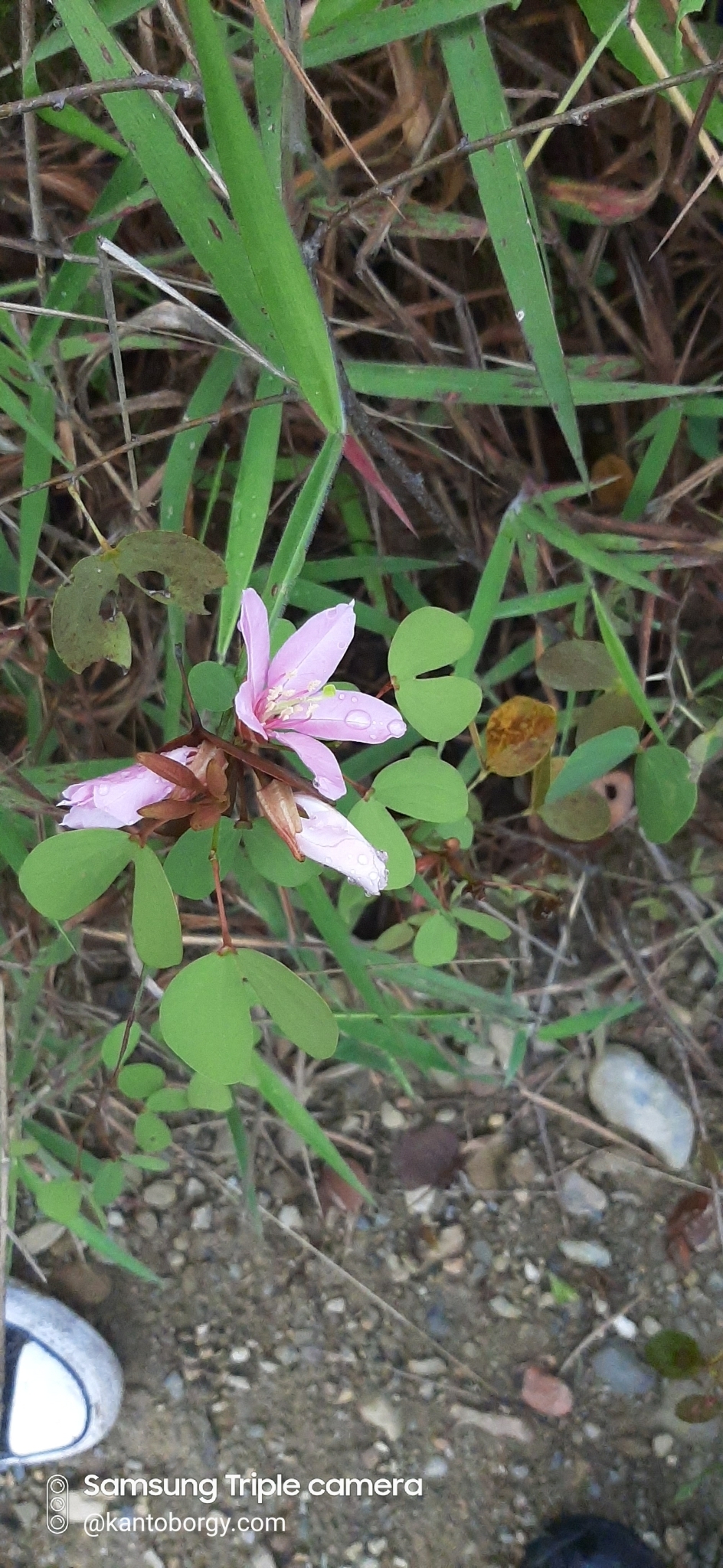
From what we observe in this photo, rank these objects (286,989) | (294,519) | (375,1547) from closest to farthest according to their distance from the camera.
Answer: (286,989), (294,519), (375,1547)

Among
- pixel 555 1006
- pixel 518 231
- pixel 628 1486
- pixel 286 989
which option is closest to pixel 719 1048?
pixel 555 1006

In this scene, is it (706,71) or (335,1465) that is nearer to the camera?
(706,71)

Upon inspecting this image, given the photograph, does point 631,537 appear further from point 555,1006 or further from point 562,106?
point 555,1006

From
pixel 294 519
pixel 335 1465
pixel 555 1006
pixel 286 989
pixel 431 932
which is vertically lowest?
pixel 335 1465

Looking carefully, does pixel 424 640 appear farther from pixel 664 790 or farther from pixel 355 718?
pixel 664 790

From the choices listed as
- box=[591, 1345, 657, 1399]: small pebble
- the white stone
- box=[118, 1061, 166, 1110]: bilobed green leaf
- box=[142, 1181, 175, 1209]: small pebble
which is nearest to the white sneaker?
box=[142, 1181, 175, 1209]: small pebble

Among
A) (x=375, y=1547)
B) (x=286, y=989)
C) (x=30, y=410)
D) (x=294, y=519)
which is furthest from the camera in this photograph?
(x=375, y=1547)

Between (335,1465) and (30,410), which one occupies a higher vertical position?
(30,410)
